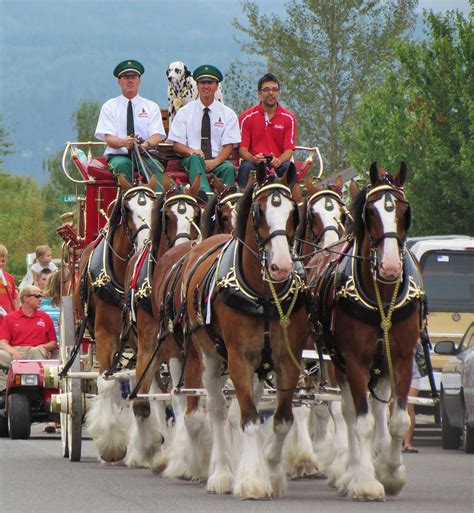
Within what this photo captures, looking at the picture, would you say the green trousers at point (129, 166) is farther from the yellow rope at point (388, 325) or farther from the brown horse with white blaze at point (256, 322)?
the yellow rope at point (388, 325)

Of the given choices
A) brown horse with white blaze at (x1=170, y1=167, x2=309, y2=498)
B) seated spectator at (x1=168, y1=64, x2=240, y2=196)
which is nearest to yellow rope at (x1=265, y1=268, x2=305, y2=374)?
brown horse with white blaze at (x1=170, y1=167, x2=309, y2=498)

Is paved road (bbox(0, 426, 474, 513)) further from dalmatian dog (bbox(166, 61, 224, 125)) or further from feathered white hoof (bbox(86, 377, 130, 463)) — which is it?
dalmatian dog (bbox(166, 61, 224, 125))

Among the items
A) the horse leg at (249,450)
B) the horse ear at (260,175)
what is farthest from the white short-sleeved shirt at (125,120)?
the horse leg at (249,450)

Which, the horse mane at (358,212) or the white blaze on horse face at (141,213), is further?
the white blaze on horse face at (141,213)

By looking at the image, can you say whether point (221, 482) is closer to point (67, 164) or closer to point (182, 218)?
point (182, 218)

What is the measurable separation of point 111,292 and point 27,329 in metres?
5.05

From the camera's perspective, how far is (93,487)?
13.1m

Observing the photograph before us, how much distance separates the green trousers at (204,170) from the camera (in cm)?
1677

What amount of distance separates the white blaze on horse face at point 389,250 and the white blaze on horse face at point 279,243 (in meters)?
0.65

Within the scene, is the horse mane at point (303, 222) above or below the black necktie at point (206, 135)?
below

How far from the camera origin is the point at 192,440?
13.7 meters

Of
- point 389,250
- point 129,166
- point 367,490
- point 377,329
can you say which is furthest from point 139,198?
point 367,490

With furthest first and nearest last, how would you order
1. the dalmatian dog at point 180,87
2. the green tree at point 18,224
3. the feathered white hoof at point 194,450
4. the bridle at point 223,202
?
the green tree at point 18,224 < the dalmatian dog at point 180,87 < the bridle at point 223,202 < the feathered white hoof at point 194,450

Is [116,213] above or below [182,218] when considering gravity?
above
